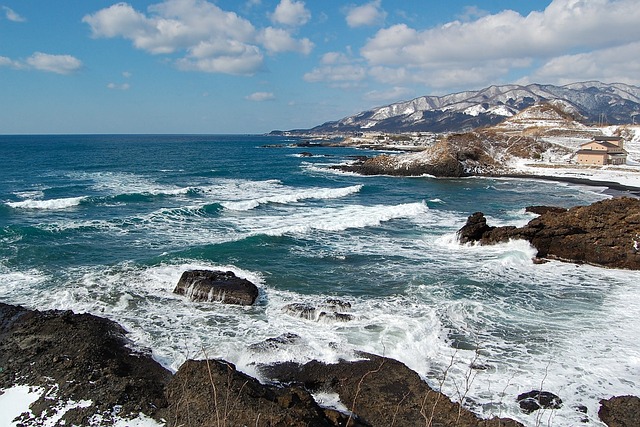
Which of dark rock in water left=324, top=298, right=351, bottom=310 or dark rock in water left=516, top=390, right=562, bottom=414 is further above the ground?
dark rock in water left=324, top=298, right=351, bottom=310

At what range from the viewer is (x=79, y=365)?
28.7 feet

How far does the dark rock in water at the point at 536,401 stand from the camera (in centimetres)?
765

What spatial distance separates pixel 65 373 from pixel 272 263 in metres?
8.93

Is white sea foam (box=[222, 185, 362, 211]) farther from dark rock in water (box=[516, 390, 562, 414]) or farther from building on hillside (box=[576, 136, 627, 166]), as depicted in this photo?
building on hillside (box=[576, 136, 627, 166])

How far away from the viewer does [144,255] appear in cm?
1742

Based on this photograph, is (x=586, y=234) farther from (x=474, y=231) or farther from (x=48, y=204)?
(x=48, y=204)

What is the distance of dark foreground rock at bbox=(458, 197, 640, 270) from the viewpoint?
1636 cm

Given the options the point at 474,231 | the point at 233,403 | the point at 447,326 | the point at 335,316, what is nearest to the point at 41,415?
the point at 233,403

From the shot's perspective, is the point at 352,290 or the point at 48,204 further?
the point at 48,204

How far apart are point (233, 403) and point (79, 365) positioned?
4.09 meters

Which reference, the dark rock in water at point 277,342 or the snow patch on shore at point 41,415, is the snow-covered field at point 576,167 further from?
the snow patch on shore at point 41,415

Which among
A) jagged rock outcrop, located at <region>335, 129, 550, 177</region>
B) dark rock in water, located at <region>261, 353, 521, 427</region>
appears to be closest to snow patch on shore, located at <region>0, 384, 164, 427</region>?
dark rock in water, located at <region>261, 353, 521, 427</region>

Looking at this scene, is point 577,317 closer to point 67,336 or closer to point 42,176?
point 67,336

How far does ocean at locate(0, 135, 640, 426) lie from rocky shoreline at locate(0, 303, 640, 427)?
52cm
